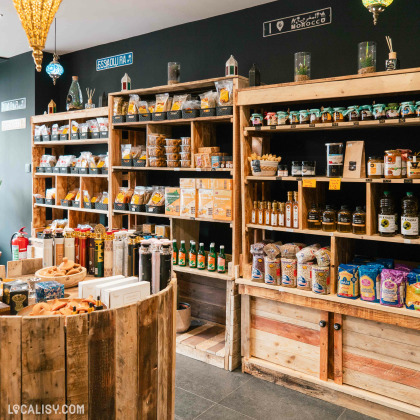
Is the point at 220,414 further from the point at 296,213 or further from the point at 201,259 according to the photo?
the point at 296,213

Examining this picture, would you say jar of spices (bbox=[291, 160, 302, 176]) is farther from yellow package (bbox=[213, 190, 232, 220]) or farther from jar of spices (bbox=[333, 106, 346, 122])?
yellow package (bbox=[213, 190, 232, 220])

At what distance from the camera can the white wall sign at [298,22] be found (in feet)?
11.0

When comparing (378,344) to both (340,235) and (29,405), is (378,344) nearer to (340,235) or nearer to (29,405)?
(340,235)

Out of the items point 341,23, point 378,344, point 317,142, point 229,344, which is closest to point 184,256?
point 229,344

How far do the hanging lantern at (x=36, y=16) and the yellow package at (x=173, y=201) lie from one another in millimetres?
1800

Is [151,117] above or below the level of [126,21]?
below

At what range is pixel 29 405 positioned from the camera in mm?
1370

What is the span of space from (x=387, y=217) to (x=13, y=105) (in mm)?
5217

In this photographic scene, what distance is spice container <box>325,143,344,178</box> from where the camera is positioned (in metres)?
2.87

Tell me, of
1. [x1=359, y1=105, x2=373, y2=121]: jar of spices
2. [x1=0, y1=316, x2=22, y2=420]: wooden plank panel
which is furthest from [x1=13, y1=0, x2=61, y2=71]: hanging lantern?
[x1=359, y1=105, x2=373, y2=121]: jar of spices

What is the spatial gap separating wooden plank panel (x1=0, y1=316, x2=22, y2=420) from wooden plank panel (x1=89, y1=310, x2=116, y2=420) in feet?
0.74

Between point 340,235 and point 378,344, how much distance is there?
75 centimetres

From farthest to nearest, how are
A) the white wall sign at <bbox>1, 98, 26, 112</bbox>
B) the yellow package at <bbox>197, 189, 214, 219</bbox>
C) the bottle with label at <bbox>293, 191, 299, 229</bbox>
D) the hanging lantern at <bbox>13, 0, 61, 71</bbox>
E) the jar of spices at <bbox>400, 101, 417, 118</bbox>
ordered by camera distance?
the white wall sign at <bbox>1, 98, 26, 112</bbox> < the yellow package at <bbox>197, 189, 214, 219</bbox> < the bottle with label at <bbox>293, 191, 299, 229</bbox> < the jar of spices at <bbox>400, 101, 417, 118</bbox> < the hanging lantern at <bbox>13, 0, 61, 71</bbox>
